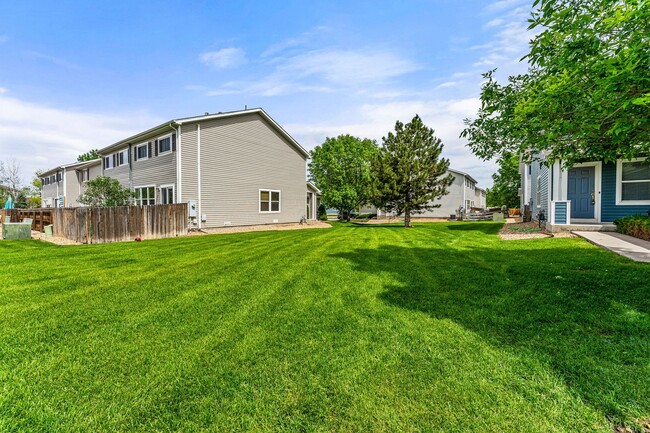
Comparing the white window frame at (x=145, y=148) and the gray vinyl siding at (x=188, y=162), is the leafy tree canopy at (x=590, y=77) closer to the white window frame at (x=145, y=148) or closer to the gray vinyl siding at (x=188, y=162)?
the gray vinyl siding at (x=188, y=162)

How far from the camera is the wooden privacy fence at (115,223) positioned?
10656 mm

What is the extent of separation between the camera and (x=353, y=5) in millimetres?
9070

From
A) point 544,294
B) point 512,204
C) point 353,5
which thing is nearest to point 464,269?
point 544,294

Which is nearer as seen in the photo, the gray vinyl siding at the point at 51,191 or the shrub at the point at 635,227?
the shrub at the point at 635,227

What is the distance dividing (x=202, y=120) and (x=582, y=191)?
1845cm

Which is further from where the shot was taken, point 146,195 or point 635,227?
point 146,195

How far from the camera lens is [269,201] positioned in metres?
19.6

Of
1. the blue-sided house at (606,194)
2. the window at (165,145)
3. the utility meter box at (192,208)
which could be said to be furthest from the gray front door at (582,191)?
the window at (165,145)

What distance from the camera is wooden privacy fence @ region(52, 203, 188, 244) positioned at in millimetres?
10656

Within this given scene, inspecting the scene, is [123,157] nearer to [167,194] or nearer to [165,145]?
[165,145]

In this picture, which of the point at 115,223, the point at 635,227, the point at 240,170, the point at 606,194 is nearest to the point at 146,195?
the point at 240,170

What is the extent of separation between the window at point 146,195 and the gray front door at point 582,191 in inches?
847

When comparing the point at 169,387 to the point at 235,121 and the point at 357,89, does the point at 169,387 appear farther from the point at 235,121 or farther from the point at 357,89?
the point at 235,121

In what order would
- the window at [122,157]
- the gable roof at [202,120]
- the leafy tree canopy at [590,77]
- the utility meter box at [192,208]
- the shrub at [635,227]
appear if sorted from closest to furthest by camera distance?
1. the leafy tree canopy at [590,77]
2. the shrub at [635,227]
3. the utility meter box at [192,208]
4. the gable roof at [202,120]
5. the window at [122,157]
